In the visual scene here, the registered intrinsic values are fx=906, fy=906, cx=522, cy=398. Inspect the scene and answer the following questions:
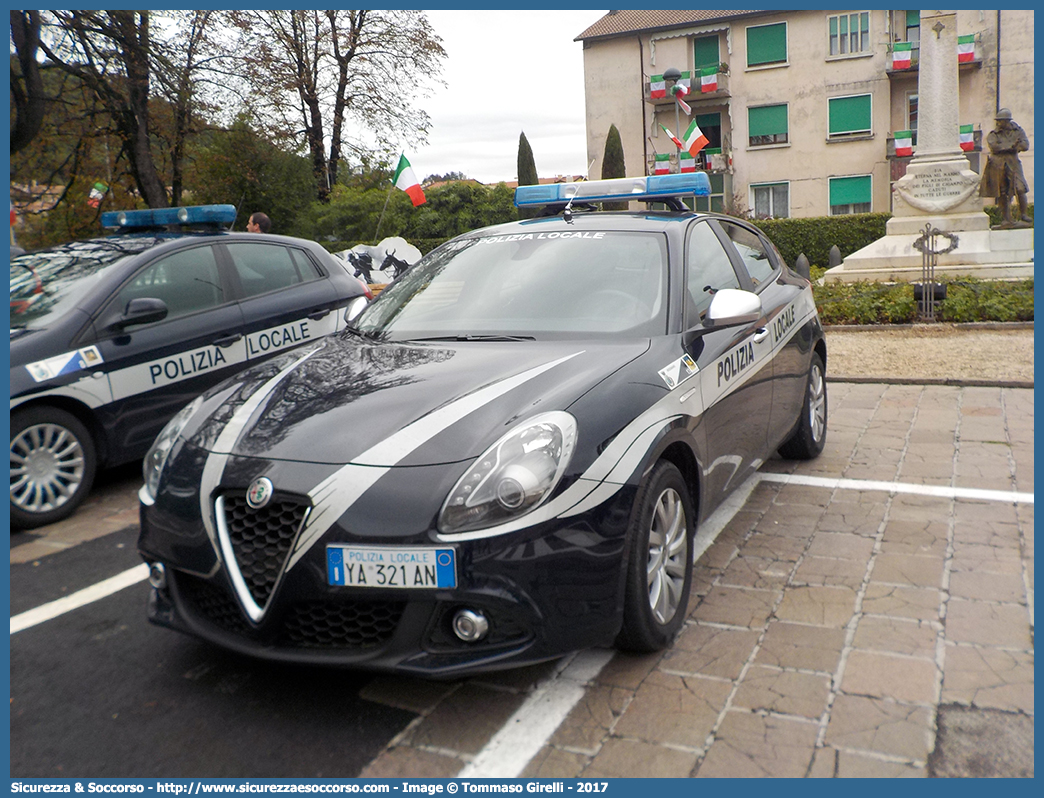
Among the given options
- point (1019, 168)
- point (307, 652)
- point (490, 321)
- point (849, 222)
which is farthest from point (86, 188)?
point (849, 222)

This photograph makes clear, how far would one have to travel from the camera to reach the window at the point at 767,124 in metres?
40.2

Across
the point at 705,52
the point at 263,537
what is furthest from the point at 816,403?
the point at 705,52

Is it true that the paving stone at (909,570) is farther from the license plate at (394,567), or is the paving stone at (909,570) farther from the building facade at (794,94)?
the building facade at (794,94)

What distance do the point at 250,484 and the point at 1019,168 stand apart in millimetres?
19850

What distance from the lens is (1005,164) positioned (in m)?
18.3

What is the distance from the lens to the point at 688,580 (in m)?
3.35

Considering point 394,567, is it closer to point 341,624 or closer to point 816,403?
point 341,624

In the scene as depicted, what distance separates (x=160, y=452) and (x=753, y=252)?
340 cm

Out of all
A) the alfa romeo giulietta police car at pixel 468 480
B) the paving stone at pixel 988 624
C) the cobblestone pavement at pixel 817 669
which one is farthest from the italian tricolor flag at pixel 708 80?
the paving stone at pixel 988 624

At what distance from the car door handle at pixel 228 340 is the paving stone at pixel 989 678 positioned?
15.0 ft

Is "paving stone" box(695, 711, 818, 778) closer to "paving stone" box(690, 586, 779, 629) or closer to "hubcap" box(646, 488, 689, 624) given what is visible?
"hubcap" box(646, 488, 689, 624)

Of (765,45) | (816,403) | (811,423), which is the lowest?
(811,423)

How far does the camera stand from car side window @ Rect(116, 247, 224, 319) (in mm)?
5605
